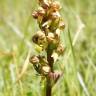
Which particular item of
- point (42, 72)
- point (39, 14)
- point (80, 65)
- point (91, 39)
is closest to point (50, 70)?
point (42, 72)

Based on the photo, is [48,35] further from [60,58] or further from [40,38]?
[60,58]

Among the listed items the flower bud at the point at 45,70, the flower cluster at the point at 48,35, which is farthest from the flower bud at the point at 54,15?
the flower bud at the point at 45,70

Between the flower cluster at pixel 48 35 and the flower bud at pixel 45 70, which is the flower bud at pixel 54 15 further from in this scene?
the flower bud at pixel 45 70

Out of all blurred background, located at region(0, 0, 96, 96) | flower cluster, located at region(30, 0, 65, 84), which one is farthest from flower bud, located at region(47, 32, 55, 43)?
blurred background, located at region(0, 0, 96, 96)

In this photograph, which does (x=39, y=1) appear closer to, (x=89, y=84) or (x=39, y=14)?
(x=39, y=14)

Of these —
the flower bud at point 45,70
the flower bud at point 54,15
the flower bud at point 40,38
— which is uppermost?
the flower bud at point 54,15

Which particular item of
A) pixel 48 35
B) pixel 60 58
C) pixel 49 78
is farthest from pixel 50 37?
pixel 60 58

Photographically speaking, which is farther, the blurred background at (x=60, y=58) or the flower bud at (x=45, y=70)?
the blurred background at (x=60, y=58)

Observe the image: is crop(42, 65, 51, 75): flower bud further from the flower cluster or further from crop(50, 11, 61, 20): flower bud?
crop(50, 11, 61, 20): flower bud
